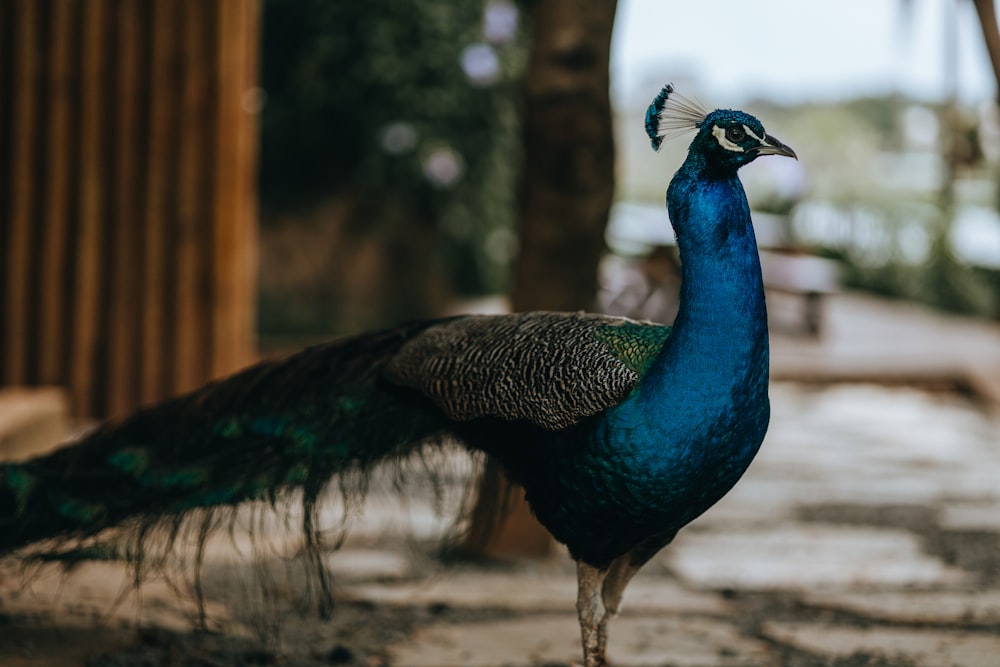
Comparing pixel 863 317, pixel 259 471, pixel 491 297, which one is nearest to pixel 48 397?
pixel 259 471

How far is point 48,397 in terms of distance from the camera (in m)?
4.38

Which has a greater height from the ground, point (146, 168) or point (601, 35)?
point (601, 35)

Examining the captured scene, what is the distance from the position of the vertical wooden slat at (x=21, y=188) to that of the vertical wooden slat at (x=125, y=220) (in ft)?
0.99

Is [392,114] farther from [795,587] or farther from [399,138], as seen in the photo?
[795,587]

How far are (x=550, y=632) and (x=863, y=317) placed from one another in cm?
782

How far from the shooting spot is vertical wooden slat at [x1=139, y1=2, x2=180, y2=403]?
4.79 m

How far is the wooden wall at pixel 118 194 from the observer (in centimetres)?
471

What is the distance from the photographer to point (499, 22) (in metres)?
7.12

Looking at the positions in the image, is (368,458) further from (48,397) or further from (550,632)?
(48,397)

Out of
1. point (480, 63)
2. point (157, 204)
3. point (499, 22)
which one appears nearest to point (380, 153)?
point (480, 63)

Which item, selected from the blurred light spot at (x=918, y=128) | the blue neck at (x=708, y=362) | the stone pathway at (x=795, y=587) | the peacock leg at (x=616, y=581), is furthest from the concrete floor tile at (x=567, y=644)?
the blurred light spot at (x=918, y=128)

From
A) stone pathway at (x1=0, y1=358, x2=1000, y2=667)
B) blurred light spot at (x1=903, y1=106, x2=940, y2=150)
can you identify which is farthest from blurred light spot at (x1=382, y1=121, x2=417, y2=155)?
blurred light spot at (x1=903, y1=106, x2=940, y2=150)

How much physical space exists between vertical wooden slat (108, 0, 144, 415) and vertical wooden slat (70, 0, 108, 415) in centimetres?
6

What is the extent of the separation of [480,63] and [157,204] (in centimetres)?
286
